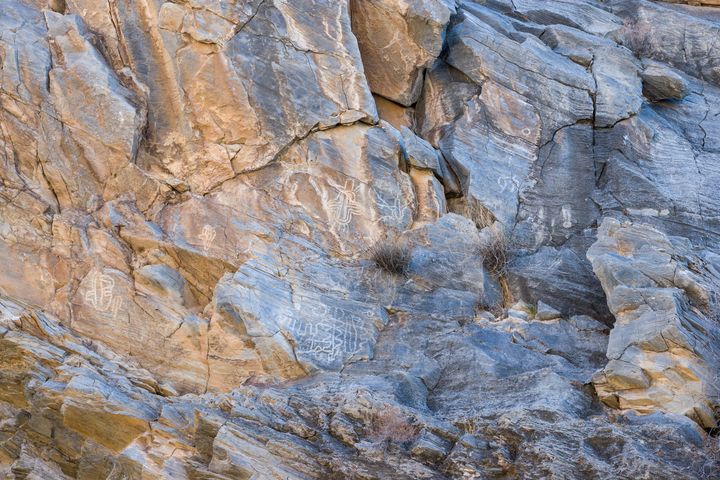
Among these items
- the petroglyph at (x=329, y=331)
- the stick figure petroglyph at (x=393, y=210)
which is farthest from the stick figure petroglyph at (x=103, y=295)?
the stick figure petroglyph at (x=393, y=210)

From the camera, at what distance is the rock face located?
10.2 m

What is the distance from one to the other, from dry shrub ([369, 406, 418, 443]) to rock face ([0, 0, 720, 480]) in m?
0.03

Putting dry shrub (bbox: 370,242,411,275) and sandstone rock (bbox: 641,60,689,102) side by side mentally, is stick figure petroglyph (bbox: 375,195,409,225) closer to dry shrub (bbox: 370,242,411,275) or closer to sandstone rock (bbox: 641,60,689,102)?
dry shrub (bbox: 370,242,411,275)

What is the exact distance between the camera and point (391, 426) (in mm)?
10125

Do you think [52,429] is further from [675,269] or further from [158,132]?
[675,269]

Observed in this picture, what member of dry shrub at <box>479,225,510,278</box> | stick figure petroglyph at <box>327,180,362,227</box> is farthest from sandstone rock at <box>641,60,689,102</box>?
stick figure petroglyph at <box>327,180,362,227</box>

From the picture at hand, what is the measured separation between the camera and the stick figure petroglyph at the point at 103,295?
11.9m

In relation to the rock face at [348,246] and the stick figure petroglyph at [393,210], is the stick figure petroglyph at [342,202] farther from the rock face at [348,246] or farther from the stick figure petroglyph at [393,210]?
the stick figure petroglyph at [393,210]

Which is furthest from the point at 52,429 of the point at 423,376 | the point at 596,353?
the point at 596,353

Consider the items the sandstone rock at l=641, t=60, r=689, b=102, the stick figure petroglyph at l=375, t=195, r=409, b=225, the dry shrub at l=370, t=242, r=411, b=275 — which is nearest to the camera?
the dry shrub at l=370, t=242, r=411, b=275

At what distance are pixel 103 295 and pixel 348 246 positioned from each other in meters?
2.83

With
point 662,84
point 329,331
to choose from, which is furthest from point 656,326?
point 662,84

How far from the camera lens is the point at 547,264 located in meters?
12.7

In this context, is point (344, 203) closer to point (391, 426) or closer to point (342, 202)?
point (342, 202)
